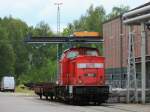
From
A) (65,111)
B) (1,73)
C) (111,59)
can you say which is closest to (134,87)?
(65,111)

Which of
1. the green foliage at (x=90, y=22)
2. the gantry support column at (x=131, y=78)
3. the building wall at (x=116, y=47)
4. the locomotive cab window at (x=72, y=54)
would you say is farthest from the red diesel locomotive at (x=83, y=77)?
the green foliage at (x=90, y=22)

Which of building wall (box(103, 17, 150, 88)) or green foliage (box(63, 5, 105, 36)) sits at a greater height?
green foliage (box(63, 5, 105, 36))

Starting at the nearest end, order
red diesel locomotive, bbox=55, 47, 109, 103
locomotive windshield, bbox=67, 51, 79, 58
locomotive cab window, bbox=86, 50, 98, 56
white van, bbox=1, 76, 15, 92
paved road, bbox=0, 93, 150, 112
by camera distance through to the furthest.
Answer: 1. paved road, bbox=0, 93, 150, 112
2. red diesel locomotive, bbox=55, 47, 109, 103
3. locomotive cab window, bbox=86, 50, 98, 56
4. locomotive windshield, bbox=67, 51, 79, 58
5. white van, bbox=1, 76, 15, 92

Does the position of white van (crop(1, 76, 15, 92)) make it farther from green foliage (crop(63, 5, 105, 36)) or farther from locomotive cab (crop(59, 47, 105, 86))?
locomotive cab (crop(59, 47, 105, 86))

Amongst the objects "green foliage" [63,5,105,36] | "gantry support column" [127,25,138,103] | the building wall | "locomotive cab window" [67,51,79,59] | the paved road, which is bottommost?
the paved road

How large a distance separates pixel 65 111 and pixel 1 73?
8734 cm

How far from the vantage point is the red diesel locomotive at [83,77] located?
36.5 meters

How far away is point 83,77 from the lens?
37.4 meters

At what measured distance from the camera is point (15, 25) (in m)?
137

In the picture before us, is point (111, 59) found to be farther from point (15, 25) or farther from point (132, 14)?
point (15, 25)

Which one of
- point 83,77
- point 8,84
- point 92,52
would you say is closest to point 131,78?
point 92,52

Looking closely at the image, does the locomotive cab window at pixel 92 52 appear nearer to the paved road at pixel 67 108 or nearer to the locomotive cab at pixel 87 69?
the locomotive cab at pixel 87 69

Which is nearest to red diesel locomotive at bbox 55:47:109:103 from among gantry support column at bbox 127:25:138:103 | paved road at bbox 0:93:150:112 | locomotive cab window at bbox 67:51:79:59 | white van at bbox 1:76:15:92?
locomotive cab window at bbox 67:51:79:59

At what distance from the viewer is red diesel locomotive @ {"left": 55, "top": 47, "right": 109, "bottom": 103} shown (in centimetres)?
3650
